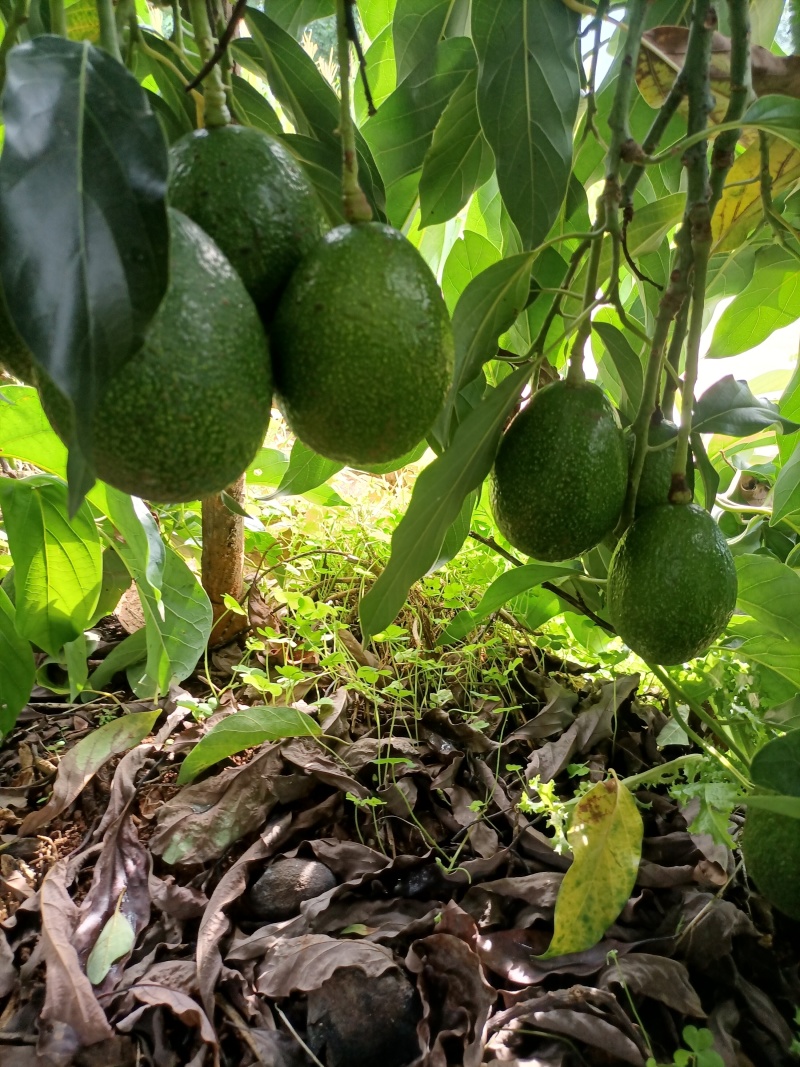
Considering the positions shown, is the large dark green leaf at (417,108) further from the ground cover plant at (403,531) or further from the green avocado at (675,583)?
the green avocado at (675,583)

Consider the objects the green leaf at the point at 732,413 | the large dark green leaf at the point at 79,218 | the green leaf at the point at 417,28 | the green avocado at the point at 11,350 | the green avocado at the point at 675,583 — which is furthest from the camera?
the green leaf at the point at 732,413

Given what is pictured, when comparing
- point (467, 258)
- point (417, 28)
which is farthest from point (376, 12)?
point (467, 258)

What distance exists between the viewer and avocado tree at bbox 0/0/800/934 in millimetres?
332

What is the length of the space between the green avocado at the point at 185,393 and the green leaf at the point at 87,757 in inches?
38.2

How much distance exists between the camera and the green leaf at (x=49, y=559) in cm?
98

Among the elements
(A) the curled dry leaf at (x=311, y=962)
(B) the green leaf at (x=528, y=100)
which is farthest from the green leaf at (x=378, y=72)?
(A) the curled dry leaf at (x=311, y=962)

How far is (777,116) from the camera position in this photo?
56cm

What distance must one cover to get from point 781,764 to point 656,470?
1.31ft

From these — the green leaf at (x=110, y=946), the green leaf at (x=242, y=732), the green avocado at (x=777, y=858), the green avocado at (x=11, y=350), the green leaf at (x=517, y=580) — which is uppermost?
the green avocado at (x=11, y=350)

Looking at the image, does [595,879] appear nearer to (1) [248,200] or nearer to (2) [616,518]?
(2) [616,518]

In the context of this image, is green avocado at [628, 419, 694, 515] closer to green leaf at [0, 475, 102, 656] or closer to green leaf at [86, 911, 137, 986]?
green leaf at [0, 475, 102, 656]

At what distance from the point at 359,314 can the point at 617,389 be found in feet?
2.27

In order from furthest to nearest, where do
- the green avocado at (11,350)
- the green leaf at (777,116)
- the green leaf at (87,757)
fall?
1. the green leaf at (87,757)
2. the green leaf at (777,116)
3. the green avocado at (11,350)

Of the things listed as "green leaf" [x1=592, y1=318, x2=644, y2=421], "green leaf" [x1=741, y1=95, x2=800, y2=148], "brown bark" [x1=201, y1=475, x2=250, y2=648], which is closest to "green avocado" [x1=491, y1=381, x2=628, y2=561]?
"green leaf" [x1=592, y1=318, x2=644, y2=421]
